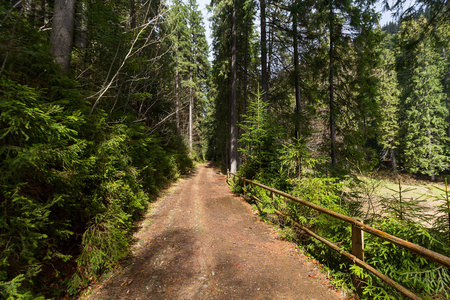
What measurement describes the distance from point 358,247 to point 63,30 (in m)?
7.37

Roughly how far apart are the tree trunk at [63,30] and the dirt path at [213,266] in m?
4.59

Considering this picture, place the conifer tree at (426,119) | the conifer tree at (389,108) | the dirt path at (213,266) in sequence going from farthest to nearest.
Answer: the conifer tree at (389,108) < the conifer tree at (426,119) < the dirt path at (213,266)

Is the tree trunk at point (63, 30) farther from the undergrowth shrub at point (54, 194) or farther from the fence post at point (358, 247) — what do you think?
the fence post at point (358, 247)

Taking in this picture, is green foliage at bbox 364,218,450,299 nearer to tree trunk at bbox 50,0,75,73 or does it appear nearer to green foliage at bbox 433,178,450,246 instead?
green foliage at bbox 433,178,450,246

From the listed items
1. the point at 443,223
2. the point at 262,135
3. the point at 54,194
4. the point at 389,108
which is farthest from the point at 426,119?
the point at 54,194

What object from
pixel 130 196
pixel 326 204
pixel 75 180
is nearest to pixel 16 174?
pixel 75 180

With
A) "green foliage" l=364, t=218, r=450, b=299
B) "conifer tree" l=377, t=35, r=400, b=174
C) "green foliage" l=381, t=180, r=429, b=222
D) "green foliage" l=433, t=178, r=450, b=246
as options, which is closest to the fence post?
"green foliage" l=364, t=218, r=450, b=299

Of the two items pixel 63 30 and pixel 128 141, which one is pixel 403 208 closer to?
pixel 128 141

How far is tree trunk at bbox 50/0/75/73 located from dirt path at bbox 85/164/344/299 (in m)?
4.59

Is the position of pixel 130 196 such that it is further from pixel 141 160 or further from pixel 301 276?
pixel 301 276

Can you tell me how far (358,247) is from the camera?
262 centimetres

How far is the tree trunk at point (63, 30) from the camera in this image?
Answer: 12.2 feet


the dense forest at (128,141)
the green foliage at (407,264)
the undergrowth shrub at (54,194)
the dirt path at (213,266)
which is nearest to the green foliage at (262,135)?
the dense forest at (128,141)

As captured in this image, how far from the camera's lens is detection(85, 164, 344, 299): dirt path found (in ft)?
9.03
